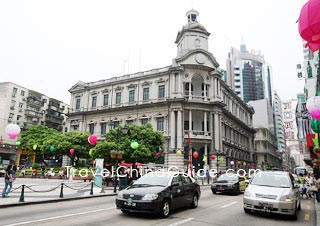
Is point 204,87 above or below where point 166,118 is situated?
above

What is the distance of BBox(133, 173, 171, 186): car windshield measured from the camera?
31.5ft

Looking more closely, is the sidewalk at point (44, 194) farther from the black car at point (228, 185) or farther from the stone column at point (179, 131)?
the stone column at point (179, 131)

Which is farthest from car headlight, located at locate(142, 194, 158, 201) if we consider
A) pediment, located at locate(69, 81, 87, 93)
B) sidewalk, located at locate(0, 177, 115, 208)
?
pediment, located at locate(69, 81, 87, 93)

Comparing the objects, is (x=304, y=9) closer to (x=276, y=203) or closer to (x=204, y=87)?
(x=276, y=203)

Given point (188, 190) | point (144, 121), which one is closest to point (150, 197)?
point (188, 190)

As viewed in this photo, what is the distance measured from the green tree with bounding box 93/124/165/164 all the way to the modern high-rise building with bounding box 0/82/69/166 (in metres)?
33.7

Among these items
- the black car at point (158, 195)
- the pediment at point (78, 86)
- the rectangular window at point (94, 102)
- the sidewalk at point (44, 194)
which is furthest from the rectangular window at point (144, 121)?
the black car at point (158, 195)

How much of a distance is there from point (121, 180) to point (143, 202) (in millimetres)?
11706

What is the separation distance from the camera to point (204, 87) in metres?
41.3

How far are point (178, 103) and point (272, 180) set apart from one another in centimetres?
2895

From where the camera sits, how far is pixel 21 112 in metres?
58.9

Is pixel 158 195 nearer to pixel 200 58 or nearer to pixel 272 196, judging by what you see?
pixel 272 196

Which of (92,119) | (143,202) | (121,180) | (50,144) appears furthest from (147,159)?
(92,119)

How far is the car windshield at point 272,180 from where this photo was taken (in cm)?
988
